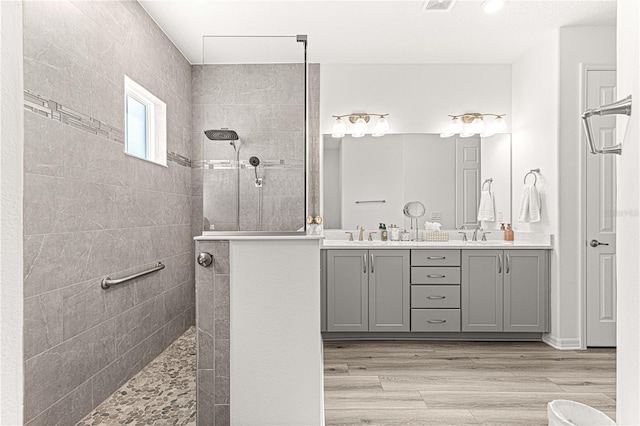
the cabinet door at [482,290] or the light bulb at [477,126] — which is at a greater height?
the light bulb at [477,126]

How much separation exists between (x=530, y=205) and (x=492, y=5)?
1.73 metres

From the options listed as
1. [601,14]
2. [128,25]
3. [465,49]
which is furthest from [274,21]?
[601,14]

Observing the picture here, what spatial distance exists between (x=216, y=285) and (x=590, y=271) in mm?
3092

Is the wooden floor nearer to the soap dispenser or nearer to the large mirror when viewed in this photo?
the soap dispenser

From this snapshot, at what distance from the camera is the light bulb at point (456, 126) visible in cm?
443

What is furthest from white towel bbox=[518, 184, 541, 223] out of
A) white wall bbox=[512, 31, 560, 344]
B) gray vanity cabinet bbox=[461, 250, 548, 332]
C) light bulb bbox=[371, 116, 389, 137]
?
light bulb bbox=[371, 116, 389, 137]

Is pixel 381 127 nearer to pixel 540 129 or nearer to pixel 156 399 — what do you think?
pixel 540 129

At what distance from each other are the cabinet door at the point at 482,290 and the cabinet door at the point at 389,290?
513 millimetres

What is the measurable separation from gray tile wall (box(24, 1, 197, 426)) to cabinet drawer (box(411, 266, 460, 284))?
7.06 feet

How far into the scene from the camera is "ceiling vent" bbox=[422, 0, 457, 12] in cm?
310

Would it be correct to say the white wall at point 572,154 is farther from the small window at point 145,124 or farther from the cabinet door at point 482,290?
the small window at point 145,124

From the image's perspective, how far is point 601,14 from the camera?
3.40 meters
